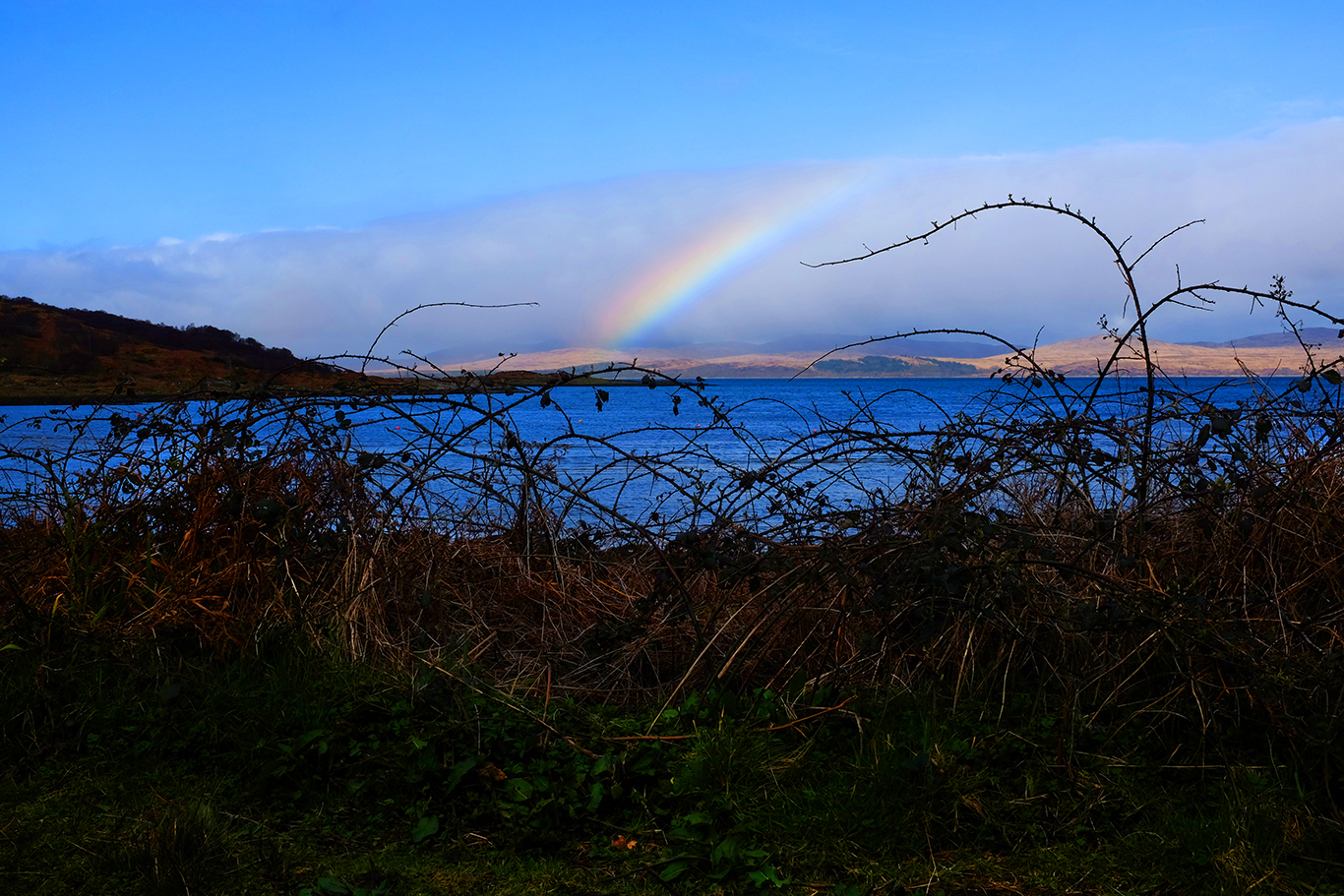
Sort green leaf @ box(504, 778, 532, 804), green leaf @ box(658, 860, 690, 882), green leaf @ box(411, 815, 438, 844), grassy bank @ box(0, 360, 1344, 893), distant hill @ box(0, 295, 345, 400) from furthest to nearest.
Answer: distant hill @ box(0, 295, 345, 400), green leaf @ box(504, 778, 532, 804), green leaf @ box(411, 815, 438, 844), grassy bank @ box(0, 360, 1344, 893), green leaf @ box(658, 860, 690, 882)

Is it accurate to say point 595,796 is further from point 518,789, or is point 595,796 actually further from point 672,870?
point 672,870

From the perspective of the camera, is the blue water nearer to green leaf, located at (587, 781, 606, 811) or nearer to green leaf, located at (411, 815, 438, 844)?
green leaf, located at (587, 781, 606, 811)

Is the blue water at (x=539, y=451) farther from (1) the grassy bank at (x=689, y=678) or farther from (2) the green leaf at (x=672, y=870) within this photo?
(2) the green leaf at (x=672, y=870)

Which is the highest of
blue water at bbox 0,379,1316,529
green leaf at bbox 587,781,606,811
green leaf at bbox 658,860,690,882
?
blue water at bbox 0,379,1316,529

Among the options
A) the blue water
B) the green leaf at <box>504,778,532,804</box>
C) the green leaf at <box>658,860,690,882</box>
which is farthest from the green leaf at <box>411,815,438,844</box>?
the blue water

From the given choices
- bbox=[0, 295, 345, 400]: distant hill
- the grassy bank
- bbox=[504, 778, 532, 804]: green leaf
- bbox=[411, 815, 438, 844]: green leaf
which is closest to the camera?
the grassy bank

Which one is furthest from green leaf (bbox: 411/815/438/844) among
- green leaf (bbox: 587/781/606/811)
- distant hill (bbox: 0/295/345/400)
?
distant hill (bbox: 0/295/345/400)

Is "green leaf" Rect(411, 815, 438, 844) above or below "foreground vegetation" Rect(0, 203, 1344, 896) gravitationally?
below

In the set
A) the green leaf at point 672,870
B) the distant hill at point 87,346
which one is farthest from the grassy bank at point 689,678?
the distant hill at point 87,346

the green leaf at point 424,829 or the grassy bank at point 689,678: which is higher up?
the grassy bank at point 689,678

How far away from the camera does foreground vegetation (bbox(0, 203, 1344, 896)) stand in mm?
3100

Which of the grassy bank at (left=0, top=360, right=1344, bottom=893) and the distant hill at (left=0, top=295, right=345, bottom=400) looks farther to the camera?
the distant hill at (left=0, top=295, right=345, bottom=400)

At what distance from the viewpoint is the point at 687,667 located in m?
4.06

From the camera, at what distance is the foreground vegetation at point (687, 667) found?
3.10m
